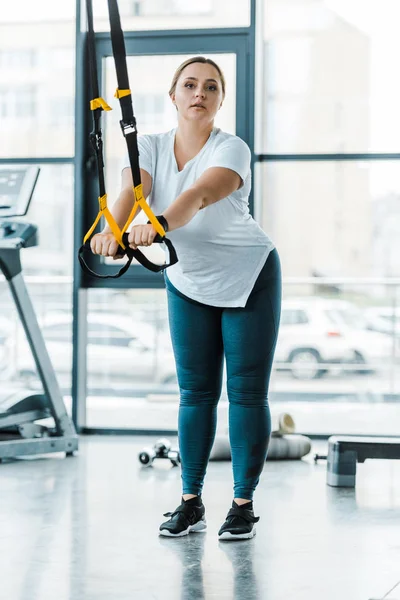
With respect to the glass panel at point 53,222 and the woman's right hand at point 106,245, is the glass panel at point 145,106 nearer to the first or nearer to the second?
the glass panel at point 53,222

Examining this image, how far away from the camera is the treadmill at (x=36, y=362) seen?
3.81 metres

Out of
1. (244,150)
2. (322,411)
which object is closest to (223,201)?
(244,150)

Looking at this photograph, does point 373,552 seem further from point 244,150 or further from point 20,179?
point 20,179

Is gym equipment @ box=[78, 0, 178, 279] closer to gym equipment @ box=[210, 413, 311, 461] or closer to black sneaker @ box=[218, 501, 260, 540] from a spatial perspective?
black sneaker @ box=[218, 501, 260, 540]

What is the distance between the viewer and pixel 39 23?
481 centimetres

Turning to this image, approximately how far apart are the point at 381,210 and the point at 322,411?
1.08m

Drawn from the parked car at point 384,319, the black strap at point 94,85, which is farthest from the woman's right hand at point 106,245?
the parked car at point 384,319

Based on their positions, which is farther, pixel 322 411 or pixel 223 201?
pixel 322 411

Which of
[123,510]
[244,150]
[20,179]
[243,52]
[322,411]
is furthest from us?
[322,411]

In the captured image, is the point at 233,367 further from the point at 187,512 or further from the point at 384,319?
the point at 384,319

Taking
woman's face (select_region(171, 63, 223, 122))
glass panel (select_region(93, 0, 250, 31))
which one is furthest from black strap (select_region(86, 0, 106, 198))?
glass panel (select_region(93, 0, 250, 31))

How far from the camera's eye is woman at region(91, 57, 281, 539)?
7.97 feet

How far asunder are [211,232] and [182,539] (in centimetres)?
85

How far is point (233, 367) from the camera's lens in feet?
8.41
